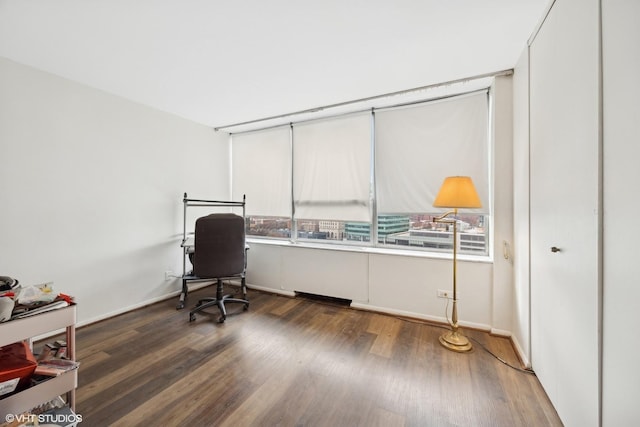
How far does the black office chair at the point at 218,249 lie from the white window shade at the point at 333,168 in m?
1.17

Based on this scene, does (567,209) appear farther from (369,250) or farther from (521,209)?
(369,250)

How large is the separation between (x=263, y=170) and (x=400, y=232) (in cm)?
230

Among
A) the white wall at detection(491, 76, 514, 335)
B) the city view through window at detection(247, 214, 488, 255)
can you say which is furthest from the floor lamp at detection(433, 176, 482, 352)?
the city view through window at detection(247, 214, 488, 255)

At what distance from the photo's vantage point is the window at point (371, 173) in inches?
105

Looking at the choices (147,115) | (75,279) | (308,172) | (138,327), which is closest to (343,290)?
(308,172)

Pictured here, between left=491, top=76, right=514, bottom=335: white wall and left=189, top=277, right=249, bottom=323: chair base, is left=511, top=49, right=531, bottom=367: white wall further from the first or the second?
left=189, top=277, right=249, bottom=323: chair base

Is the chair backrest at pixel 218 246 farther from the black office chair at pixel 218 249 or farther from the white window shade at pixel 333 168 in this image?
the white window shade at pixel 333 168

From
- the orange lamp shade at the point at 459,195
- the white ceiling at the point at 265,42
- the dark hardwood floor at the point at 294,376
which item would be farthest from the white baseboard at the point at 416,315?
the white ceiling at the point at 265,42

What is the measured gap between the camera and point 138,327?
255cm

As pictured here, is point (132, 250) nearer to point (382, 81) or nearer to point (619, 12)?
point (382, 81)

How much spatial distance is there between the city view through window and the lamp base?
3.02 feet

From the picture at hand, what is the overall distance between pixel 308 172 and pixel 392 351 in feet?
8.01

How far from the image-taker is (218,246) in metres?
2.64

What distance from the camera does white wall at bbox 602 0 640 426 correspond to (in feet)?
2.85
